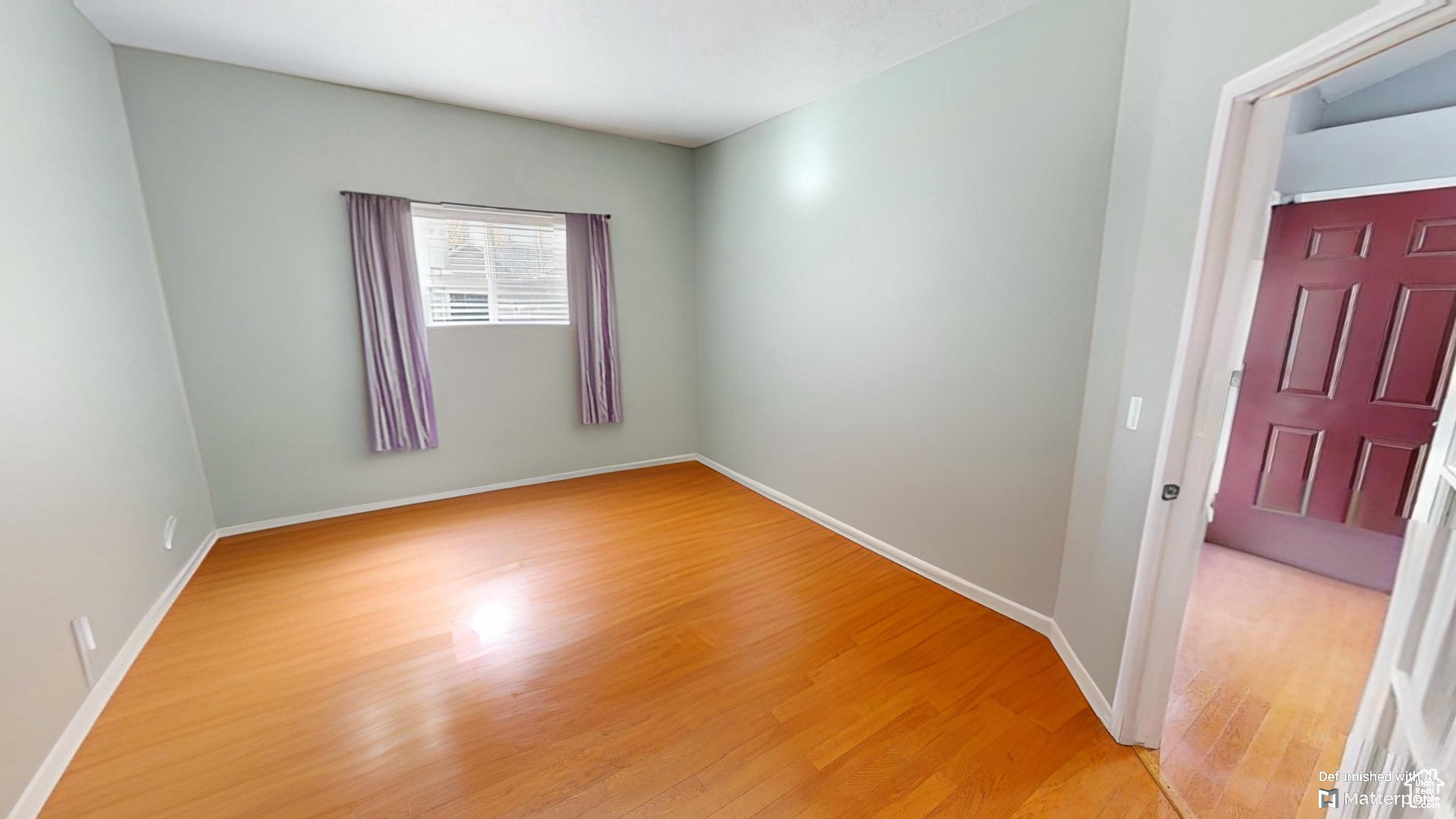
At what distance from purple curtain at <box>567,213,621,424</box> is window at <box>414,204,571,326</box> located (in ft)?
0.30

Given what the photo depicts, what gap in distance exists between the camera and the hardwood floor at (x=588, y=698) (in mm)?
1487

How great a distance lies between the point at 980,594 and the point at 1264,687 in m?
1.00

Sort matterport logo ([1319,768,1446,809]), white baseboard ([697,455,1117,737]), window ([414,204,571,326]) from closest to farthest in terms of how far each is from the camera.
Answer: matterport logo ([1319,768,1446,809]), white baseboard ([697,455,1117,737]), window ([414,204,571,326])

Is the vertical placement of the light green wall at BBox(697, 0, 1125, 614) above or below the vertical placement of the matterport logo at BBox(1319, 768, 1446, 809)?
above

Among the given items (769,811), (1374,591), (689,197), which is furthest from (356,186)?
(1374,591)

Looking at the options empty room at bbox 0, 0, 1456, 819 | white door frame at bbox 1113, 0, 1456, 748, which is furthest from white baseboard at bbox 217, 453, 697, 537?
white door frame at bbox 1113, 0, 1456, 748

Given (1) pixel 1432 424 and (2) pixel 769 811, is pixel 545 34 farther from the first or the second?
(1) pixel 1432 424

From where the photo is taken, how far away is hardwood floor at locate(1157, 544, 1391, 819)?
1514 mm

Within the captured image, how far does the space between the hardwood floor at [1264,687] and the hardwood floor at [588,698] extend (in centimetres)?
27

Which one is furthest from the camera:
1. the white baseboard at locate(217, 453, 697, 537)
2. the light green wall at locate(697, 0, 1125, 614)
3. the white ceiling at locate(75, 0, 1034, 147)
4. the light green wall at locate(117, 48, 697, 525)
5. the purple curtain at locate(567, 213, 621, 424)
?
the purple curtain at locate(567, 213, 621, 424)

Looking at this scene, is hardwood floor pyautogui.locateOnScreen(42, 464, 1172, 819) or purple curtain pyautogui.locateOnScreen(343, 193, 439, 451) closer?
hardwood floor pyautogui.locateOnScreen(42, 464, 1172, 819)

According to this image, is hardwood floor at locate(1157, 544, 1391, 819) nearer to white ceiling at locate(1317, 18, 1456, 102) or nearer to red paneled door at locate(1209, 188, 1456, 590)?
red paneled door at locate(1209, 188, 1456, 590)

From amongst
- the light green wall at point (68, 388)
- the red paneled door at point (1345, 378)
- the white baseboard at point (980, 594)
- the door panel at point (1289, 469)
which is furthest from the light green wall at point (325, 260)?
the door panel at point (1289, 469)

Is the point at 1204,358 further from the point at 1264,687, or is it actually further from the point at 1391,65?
the point at 1391,65
